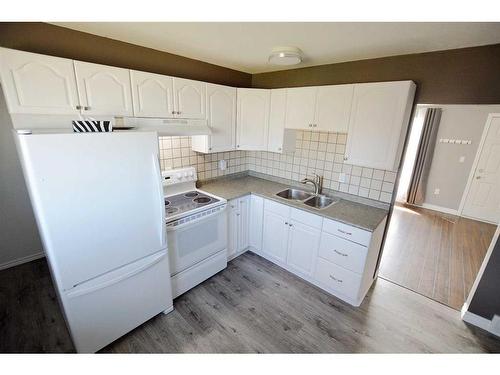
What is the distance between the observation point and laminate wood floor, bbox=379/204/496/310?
8.19 ft

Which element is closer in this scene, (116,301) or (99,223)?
(99,223)

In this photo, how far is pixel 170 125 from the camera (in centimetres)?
212

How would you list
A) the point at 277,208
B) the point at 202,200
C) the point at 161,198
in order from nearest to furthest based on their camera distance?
the point at 161,198
the point at 202,200
the point at 277,208

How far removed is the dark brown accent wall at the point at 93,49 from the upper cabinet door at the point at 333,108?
1348 millimetres

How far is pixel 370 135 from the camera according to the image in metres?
2.05

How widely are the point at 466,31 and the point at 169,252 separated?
8.99 feet

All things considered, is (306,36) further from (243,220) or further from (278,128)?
(243,220)

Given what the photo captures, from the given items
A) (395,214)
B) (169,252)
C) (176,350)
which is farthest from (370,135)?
(395,214)

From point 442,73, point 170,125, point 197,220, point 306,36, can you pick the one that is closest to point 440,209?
point 442,73

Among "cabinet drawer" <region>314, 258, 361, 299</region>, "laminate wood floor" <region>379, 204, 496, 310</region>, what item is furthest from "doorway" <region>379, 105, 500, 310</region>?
"cabinet drawer" <region>314, 258, 361, 299</region>

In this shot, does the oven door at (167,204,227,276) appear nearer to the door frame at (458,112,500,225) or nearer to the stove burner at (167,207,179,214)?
the stove burner at (167,207,179,214)

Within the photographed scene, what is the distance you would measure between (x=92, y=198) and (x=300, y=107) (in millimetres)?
2104
